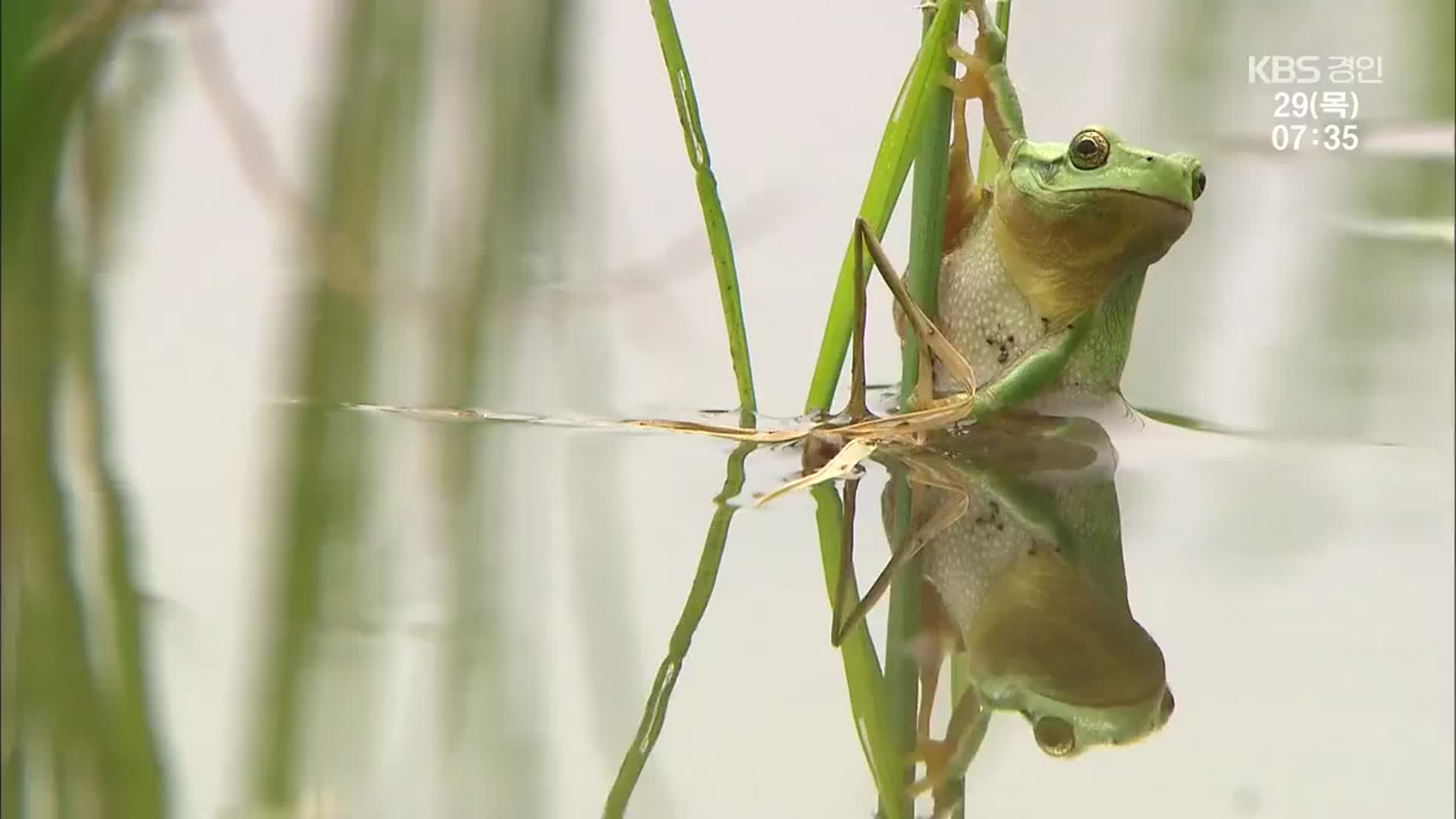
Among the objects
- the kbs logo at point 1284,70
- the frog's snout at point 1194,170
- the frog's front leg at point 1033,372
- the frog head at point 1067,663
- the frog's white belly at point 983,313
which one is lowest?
the frog head at point 1067,663

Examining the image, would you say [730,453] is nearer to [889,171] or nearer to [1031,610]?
[889,171]

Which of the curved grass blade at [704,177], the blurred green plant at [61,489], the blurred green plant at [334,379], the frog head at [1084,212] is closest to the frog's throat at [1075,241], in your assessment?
the frog head at [1084,212]

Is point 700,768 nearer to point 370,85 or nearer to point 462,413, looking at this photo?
point 370,85

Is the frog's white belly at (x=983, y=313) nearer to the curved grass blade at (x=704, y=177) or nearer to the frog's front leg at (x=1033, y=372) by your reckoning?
the frog's front leg at (x=1033, y=372)

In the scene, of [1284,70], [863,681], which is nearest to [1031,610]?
[863,681]

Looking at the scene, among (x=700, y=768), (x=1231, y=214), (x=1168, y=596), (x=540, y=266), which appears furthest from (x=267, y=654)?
(x=1231, y=214)
